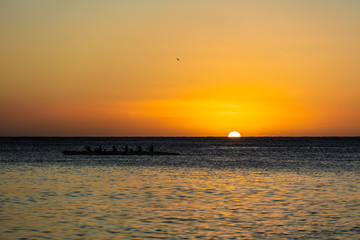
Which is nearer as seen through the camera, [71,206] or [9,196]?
[71,206]

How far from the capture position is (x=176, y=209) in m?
31.0

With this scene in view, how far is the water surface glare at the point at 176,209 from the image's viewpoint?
957 inches

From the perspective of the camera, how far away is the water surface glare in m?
24.3

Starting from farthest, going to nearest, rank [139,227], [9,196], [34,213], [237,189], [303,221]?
[237,189]
[9,196]
[34,213]
[303,221]
[139,227]

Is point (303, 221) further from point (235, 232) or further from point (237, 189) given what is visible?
point (237, 189)

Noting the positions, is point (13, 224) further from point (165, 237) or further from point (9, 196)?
point (9, 196)

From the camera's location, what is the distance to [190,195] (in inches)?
1502

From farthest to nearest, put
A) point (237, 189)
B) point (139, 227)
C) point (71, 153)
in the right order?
1. point (71, 153)
2. point (237, 189)
3. point (139, 227)

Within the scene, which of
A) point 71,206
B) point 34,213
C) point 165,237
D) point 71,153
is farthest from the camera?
point 71,153

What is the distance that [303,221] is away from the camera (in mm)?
27297

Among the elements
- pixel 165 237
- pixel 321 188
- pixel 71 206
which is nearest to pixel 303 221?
pixel 165 237

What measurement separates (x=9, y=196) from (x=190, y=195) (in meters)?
13.0

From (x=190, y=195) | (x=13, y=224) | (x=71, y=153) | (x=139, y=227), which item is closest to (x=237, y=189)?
(x=190, y=195)

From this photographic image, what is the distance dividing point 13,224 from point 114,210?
6.33m
